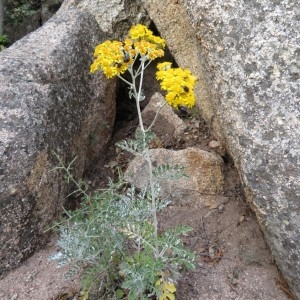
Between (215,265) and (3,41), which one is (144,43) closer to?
(215,265)

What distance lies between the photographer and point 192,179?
304cm

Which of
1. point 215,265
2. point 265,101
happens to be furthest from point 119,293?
point 265,101

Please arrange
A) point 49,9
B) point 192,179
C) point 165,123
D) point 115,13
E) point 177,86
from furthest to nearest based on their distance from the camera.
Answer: point 49,9
point 115,13
point 165,123
point 192,179
point 177,86

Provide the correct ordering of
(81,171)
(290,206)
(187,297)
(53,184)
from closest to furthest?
(290,206), (187,297), (53,184), (81,171)

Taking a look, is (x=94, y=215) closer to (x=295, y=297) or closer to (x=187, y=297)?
(x=187, y=297)

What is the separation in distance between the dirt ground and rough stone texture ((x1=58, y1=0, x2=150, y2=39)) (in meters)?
1.49

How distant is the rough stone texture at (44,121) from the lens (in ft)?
8.82

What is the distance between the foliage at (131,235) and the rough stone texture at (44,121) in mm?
414

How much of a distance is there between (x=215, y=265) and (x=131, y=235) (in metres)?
0.68

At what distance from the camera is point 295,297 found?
7.66 ft

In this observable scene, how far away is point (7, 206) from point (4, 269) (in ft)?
1.24

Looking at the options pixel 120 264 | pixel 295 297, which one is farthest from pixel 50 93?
pixel 295 297

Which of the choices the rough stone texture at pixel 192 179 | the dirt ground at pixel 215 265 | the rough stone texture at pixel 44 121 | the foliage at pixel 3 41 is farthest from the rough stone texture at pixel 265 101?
the foliage at pixel 3 41

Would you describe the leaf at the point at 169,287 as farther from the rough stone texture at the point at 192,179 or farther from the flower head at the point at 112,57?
the flower head at the point at 112,57
